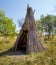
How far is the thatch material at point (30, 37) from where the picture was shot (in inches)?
603

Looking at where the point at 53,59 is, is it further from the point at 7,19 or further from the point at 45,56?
the point at 7,19

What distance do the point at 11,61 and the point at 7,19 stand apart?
18250 mm

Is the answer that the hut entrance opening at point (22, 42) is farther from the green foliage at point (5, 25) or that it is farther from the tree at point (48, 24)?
the tree at point (48, 24)

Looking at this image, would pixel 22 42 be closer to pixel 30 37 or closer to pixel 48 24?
pixel 30 37

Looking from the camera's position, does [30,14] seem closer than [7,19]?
Yes

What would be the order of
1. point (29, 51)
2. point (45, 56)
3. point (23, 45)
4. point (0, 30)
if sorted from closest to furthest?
point (45, 56), point (29, 51), point (23, 45), point (0, 30)

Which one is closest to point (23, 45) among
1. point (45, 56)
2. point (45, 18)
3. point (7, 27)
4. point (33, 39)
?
point (33, 39)

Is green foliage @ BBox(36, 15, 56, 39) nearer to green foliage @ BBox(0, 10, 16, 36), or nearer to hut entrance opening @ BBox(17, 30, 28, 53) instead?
green foliage @ BBox(0, 10, 16, 36)

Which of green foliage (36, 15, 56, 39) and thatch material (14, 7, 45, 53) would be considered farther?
green foliage (36, 15, 56, 39)

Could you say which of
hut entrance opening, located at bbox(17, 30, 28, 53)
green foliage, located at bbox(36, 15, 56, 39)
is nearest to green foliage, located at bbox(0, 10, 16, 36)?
hut entrance opening, located at bbox(17, 30, 28, 53)

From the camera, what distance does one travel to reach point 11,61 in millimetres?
12367

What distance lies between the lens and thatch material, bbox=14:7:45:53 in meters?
15.3

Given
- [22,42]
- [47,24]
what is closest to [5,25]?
[22,42]

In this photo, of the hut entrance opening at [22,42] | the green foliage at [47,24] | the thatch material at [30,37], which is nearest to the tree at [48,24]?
the green foliage at [47,24]
